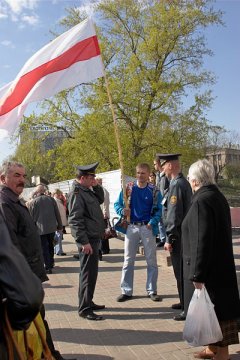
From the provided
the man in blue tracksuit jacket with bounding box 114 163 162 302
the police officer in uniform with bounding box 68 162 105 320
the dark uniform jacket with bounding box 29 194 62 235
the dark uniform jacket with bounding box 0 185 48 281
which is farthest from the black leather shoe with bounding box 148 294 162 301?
the dark uniform jacket with bounding box 29 194 62 235

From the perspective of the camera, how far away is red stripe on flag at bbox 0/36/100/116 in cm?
561

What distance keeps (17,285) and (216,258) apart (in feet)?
7.49

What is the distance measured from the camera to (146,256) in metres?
6.23

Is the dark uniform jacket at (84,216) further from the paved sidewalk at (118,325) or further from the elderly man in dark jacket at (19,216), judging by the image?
the elderly man in dark jacket at (19,216)

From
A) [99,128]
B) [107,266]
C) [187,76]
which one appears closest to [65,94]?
[99,128]

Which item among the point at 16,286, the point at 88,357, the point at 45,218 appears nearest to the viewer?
the point at 16,286

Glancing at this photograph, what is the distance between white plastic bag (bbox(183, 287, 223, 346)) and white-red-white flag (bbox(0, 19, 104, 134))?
121 inches

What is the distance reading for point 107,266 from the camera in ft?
30.3

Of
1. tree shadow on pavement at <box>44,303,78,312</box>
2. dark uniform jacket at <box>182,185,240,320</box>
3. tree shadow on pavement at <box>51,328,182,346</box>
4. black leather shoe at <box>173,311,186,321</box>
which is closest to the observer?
dark uniform jacket at <box>182,185,240,320</box>

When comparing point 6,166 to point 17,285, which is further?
point 6,166

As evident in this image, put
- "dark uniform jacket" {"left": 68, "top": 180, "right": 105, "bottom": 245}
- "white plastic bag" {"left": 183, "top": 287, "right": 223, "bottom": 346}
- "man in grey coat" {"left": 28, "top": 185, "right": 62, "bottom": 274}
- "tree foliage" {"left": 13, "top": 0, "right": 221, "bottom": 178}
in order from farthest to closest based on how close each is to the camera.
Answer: "tree foliage" {"left": 13, "top": 0, "right": 221, "bottom": 178} → "man in grey coat" {"left": 28, "top": 185, "right": 62, "bottom": 274} → "dark uniform jacket" {"left": 68, "top": 180, "right": 105, "bottom": 245} → "white plastic bag" {"left": 183, "top": 287, "right": 223, "bottom": 346}

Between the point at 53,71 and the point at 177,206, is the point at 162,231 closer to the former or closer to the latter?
the point at 177,206

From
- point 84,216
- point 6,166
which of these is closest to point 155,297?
point 84,216

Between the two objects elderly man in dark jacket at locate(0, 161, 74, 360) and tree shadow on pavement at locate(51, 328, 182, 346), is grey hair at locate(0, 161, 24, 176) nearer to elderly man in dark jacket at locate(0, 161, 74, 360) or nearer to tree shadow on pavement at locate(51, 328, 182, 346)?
elderly man in dark jacket at locate(0, 161, 74, 360)
